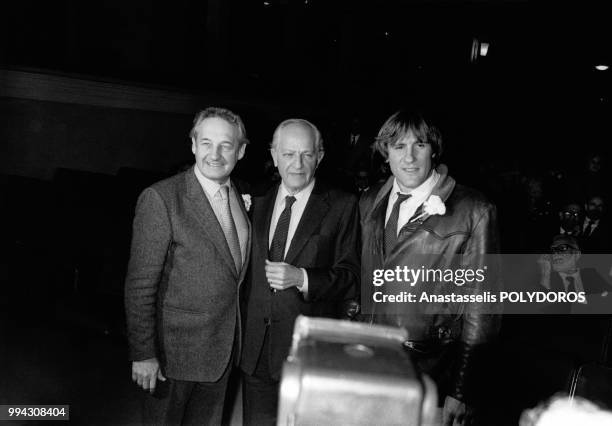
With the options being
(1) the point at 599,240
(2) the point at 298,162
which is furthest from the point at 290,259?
(1) the point at 599,240

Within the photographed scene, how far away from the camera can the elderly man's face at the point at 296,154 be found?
2145 mm

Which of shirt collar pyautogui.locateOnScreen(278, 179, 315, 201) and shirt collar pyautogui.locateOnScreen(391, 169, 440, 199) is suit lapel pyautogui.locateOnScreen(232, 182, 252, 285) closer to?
shirt collar pyautogui.locateOnScreen(278, 179, 315, 201)

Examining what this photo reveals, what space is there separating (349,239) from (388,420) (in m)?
1.54

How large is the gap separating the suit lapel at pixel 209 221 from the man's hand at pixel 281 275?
0.17 metres

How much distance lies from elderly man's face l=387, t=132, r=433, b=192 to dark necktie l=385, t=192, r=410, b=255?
2.2 inches

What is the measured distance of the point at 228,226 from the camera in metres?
2.14

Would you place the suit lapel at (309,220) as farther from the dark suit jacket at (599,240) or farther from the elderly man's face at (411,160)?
the dark suit jacket at (599,240)

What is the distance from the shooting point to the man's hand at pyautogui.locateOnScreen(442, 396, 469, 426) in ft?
6.57

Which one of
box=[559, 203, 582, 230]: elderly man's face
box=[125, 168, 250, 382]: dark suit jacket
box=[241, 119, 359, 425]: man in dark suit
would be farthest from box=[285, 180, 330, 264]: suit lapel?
box=[559, 203, 582, 230]: elderly man's face

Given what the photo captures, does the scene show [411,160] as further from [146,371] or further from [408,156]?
[146,371]

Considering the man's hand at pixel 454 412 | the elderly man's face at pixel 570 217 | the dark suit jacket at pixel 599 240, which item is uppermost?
the elderly man's face at pixel 570 217

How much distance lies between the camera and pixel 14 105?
722cm

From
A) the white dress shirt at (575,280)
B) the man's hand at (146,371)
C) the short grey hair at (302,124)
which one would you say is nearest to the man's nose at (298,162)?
the short grey hair at (302,124)

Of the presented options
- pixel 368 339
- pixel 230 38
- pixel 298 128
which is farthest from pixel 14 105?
pixel 368 339
